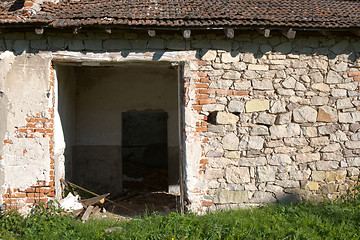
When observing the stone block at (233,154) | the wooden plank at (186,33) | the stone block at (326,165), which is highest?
the wooden plank at (186,33)

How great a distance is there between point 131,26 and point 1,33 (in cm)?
228

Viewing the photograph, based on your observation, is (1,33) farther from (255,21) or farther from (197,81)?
(255,21)

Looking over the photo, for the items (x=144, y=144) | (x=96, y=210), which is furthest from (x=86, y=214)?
(x=144, y=144)

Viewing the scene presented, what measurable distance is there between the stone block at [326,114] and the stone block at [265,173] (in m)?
1.27

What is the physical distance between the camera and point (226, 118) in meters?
5.33

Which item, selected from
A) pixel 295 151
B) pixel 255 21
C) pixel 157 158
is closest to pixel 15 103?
pixel 255 21

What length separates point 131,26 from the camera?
500 centimetres

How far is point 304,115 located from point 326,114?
424 millimetres

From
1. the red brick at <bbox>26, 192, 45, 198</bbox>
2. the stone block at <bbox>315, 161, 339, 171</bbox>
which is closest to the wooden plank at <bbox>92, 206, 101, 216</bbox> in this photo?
the red brick at <bbox>26, 192, 45, 198</bbox>

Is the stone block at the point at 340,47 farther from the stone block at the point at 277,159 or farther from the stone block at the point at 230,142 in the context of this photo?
the stone block at the point at 230,142

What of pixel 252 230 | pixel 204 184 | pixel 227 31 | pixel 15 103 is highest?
pixel 227 31

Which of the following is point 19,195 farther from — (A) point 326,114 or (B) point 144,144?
(B) point 144,144

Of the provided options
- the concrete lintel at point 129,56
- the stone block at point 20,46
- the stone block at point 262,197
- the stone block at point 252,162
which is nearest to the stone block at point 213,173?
the stone block at point 252,162

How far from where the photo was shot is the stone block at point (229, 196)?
5266 mm
